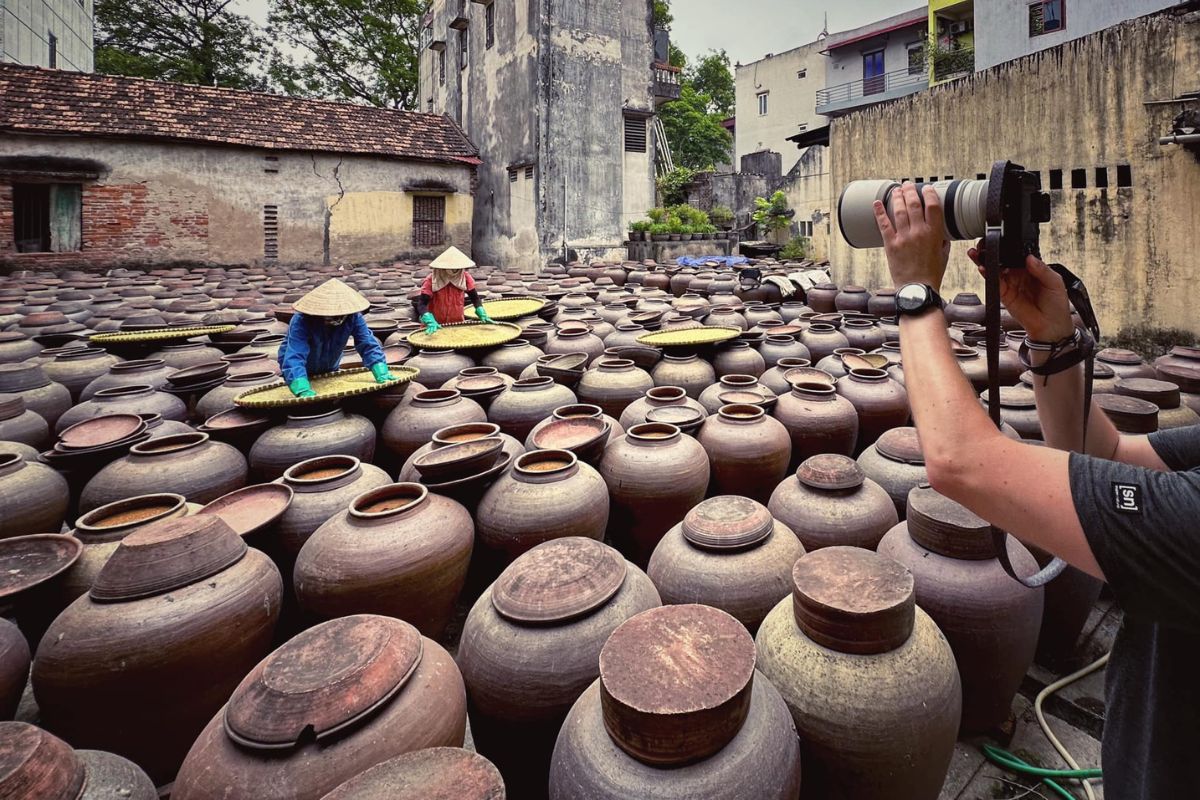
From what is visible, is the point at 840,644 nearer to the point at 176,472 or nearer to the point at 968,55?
the point at 176,472

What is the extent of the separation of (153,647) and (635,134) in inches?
765

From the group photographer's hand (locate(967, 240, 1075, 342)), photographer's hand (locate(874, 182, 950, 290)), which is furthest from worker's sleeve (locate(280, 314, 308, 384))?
photographer's hand (locate(967, 240, 1075, 342))

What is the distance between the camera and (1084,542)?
0.96 metres

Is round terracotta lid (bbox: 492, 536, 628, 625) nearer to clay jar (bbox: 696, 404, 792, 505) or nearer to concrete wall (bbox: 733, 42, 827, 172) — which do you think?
clay jar (bbox: 696, 404, 792, 505)

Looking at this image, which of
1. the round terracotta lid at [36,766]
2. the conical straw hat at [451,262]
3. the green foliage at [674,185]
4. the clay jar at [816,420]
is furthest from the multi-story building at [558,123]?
the round terracotta lid at [36,766]

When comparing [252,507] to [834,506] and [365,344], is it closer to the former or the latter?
[365,344]

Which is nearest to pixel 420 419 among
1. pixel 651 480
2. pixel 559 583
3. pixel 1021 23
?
pixel 651 480

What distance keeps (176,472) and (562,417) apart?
7.92 ft

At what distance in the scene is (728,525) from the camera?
112 inches

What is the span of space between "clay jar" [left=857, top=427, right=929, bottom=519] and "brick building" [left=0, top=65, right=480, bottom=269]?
17146 mm

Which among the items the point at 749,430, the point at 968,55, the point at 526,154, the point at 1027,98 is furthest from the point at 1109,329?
the point at 968,55

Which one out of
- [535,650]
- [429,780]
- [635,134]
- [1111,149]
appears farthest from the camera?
[635,134]

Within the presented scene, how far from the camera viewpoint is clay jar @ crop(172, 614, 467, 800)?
173cm

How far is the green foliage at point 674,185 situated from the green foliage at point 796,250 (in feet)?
18.2
